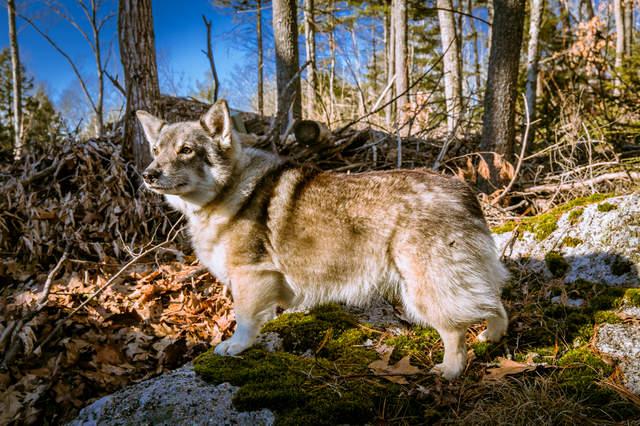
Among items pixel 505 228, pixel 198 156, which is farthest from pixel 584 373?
pixel 198 156

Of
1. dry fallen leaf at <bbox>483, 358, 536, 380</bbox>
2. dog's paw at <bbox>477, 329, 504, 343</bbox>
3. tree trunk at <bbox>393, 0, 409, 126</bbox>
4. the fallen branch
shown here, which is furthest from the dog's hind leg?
tree trunk at <bbox>393, 0, 409, 126</bbox>

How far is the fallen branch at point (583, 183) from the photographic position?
207 inches

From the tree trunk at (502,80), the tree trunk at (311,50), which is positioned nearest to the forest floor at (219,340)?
the tree trunk at (502,80)

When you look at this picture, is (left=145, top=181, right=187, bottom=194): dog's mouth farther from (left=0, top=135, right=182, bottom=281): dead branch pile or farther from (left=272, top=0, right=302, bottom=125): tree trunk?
(left=272, top=0, right=302, bottom=125): tree trunk

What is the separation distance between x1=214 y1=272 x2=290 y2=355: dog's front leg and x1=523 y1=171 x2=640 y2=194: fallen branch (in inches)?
160

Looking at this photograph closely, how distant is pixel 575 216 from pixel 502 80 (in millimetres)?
2267

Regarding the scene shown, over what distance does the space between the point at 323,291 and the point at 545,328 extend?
5.68 ft

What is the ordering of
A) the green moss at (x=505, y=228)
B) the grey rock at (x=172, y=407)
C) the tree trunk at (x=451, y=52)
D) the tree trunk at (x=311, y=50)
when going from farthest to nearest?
the tree trunk at (x=451, y=52), the tree trunk at (x=311, y=50), the green moss at (x=505, y=228), the grey rock at (x=172, y=407)

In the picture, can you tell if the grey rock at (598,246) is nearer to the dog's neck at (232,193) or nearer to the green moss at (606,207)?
the green moss at (606,207)

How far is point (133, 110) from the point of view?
612 centimetres

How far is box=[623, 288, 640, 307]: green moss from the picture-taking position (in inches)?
132

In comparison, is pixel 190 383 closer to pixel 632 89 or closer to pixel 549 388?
pixel 549 388

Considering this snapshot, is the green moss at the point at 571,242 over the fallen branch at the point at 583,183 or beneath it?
beneath

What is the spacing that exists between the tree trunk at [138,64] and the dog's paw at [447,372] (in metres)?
4.95
